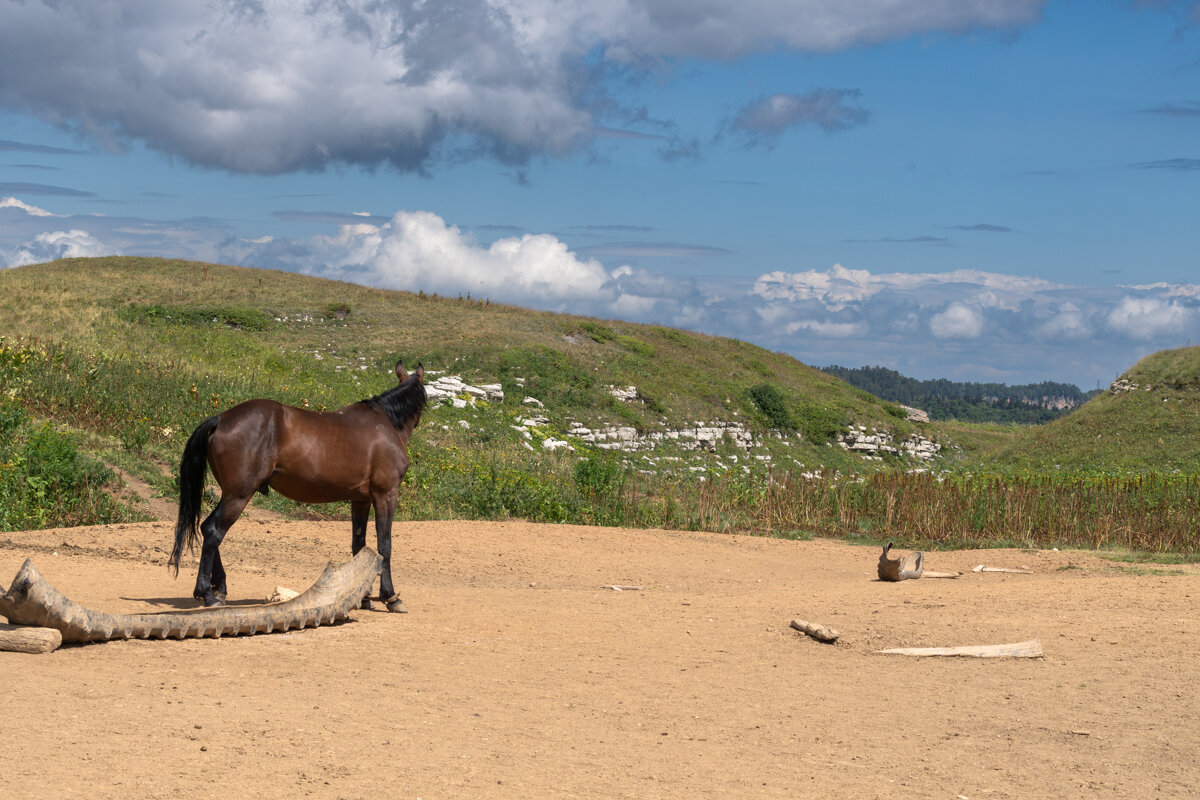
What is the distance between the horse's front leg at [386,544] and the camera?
8.52 metres

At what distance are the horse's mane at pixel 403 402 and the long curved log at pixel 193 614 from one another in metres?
1.29

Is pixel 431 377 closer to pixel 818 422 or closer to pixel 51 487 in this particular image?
pixel 818 422

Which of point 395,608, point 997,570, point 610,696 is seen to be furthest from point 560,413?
point 610,696

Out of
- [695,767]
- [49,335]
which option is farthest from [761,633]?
[49,335]

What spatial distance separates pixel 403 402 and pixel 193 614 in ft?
8.90

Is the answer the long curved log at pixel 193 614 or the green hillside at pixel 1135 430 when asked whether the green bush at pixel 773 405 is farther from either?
the long curved log at pixel 193 614

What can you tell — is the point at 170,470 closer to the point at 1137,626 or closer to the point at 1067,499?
the point at 1137,626

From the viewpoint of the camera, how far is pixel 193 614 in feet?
22.9

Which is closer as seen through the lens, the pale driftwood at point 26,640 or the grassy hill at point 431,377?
the pale driftwood at point 26,640

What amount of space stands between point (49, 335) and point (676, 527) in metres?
17.3

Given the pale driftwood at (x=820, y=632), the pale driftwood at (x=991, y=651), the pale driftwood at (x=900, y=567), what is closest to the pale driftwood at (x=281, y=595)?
the pale driftwood at (x=820, y=632)

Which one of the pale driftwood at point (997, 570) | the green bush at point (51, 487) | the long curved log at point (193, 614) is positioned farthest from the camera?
the pale driftwood at point (997, 570)

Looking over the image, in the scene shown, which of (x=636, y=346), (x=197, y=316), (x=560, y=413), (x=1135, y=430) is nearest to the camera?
(x=560, y=413)

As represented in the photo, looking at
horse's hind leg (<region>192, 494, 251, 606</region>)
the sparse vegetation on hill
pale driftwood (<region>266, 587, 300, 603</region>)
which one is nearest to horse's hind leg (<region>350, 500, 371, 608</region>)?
pale driftwood (<region>266, 587, 300, 603</region>)
